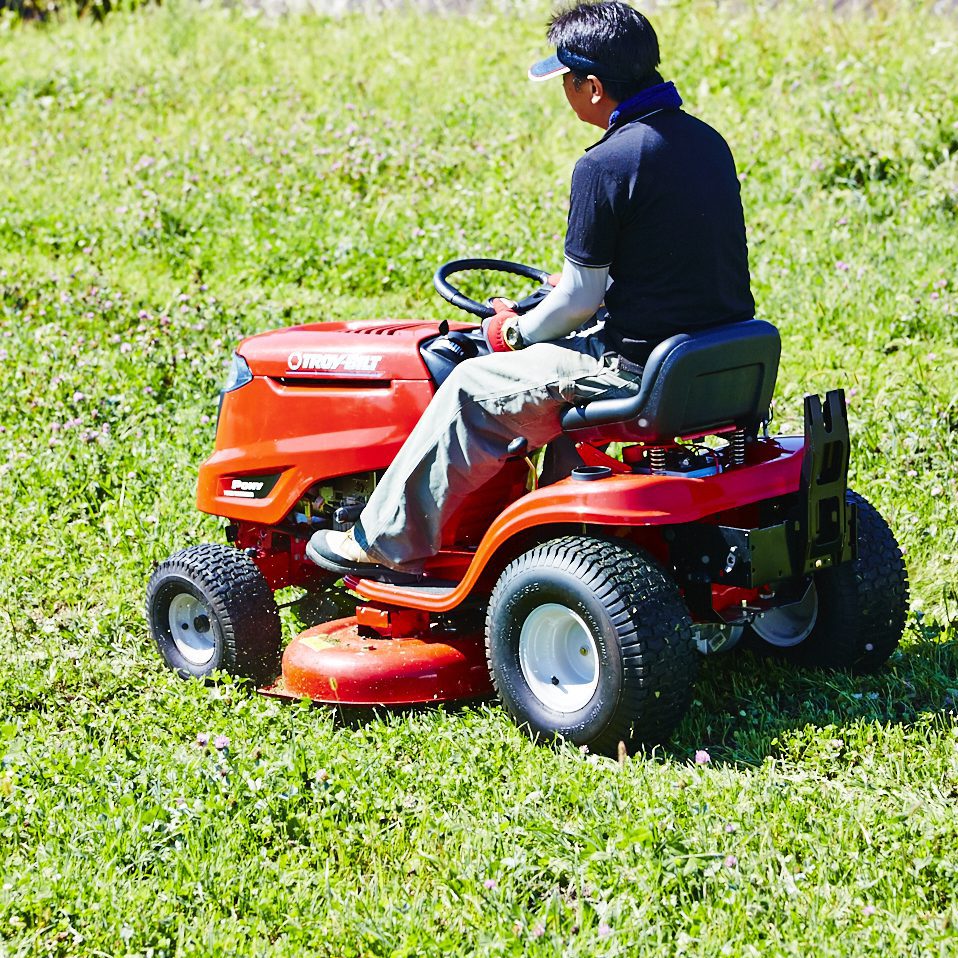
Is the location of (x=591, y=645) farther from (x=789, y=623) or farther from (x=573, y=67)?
(x=573, y=67)

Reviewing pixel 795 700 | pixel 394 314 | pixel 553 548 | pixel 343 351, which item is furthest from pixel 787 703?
pixel 394 314

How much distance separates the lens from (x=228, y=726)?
3.96m

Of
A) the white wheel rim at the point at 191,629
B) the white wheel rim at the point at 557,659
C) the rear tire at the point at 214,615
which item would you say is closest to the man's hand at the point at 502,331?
the white wheel rim at the point at 557,659

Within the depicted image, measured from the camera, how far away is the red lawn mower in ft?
11.6

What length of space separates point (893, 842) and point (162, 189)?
23.4 ft

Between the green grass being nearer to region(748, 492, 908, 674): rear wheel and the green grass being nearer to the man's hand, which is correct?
region(748, 492, 908, 674): rear wheel

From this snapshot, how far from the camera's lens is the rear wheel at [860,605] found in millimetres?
3953

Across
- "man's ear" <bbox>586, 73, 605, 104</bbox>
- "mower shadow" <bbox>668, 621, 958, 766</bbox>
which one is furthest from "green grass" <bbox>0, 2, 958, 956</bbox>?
"man's ear" <bbox>586, 73, 605, 104</bbox>

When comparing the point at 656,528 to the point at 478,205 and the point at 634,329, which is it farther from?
the point at 478,205

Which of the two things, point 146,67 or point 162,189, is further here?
point 146,67

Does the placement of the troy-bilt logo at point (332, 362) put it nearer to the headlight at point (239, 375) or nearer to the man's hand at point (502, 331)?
the headlight at point (239, 375)

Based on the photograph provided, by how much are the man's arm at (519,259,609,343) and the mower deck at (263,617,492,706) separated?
3.29 ft

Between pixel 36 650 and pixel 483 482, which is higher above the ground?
pixel 483 482

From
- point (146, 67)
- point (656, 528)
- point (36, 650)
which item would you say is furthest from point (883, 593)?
point (146, 67)
